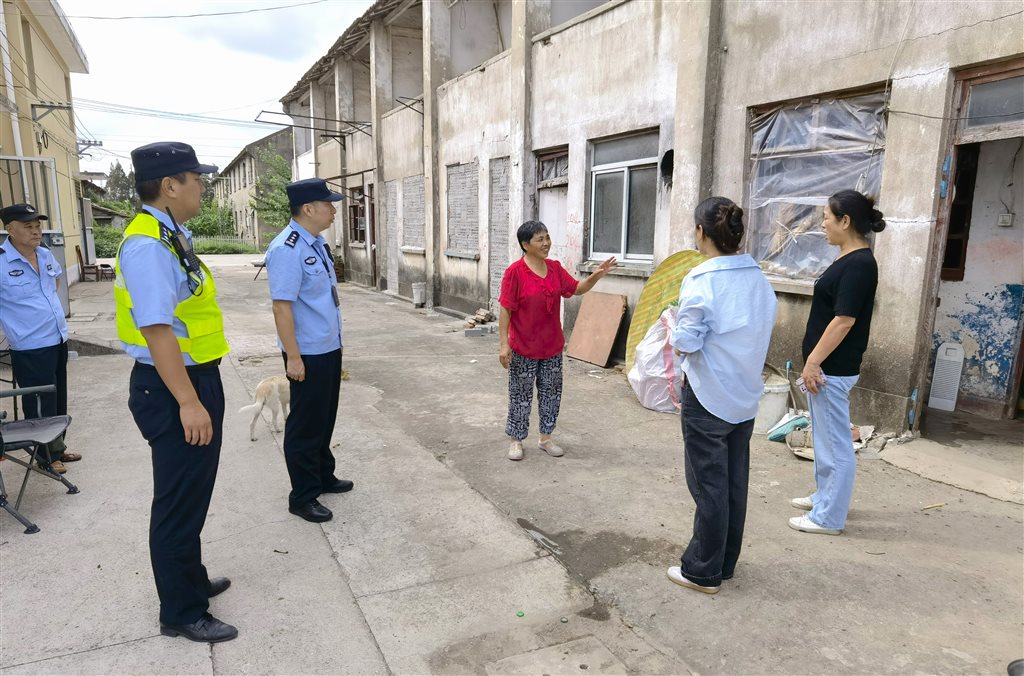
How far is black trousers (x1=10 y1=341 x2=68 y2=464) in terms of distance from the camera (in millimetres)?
4164

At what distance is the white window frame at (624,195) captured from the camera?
7.51 metres

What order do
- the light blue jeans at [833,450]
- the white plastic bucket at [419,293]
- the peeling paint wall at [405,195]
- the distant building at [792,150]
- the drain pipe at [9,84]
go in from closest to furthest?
the light blue jeans at [833,450] < the distant building at [792,150] < the drain pipe at [9,84] < the white plastic bucket at [419,293] < the peeling paint wall at [405,195]

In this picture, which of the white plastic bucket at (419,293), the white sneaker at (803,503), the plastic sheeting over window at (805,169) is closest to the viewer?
the white sneaker at (803,503)

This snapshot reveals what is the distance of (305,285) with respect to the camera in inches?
134

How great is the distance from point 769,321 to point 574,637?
1577mm

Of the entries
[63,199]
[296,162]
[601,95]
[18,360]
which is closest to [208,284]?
[18,360]

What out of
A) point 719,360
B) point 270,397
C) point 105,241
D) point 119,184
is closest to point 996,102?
point 719,360

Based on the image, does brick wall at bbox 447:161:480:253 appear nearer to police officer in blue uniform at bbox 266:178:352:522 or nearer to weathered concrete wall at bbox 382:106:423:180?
weathered concrete wall at bbox 382:106:423:180

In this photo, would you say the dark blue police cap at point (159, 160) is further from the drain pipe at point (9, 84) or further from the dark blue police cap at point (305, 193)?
the drain pipe at point (9, 84)

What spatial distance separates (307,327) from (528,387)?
68.8 inches

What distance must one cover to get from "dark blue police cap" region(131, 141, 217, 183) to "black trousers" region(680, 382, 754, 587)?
7.52 ft

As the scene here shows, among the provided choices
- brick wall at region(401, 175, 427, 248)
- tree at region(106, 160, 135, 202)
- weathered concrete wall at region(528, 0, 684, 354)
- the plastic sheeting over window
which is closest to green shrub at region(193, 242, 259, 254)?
brick wall at region(401, 175, 427, 248)

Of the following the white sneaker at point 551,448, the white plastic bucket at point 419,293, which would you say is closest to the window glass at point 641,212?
the white sneaker at point 551,448

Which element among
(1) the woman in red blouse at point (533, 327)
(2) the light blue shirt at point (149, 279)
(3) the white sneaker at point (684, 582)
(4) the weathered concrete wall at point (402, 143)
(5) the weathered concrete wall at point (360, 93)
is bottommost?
(3) the white sneaker at point (684, 582)
